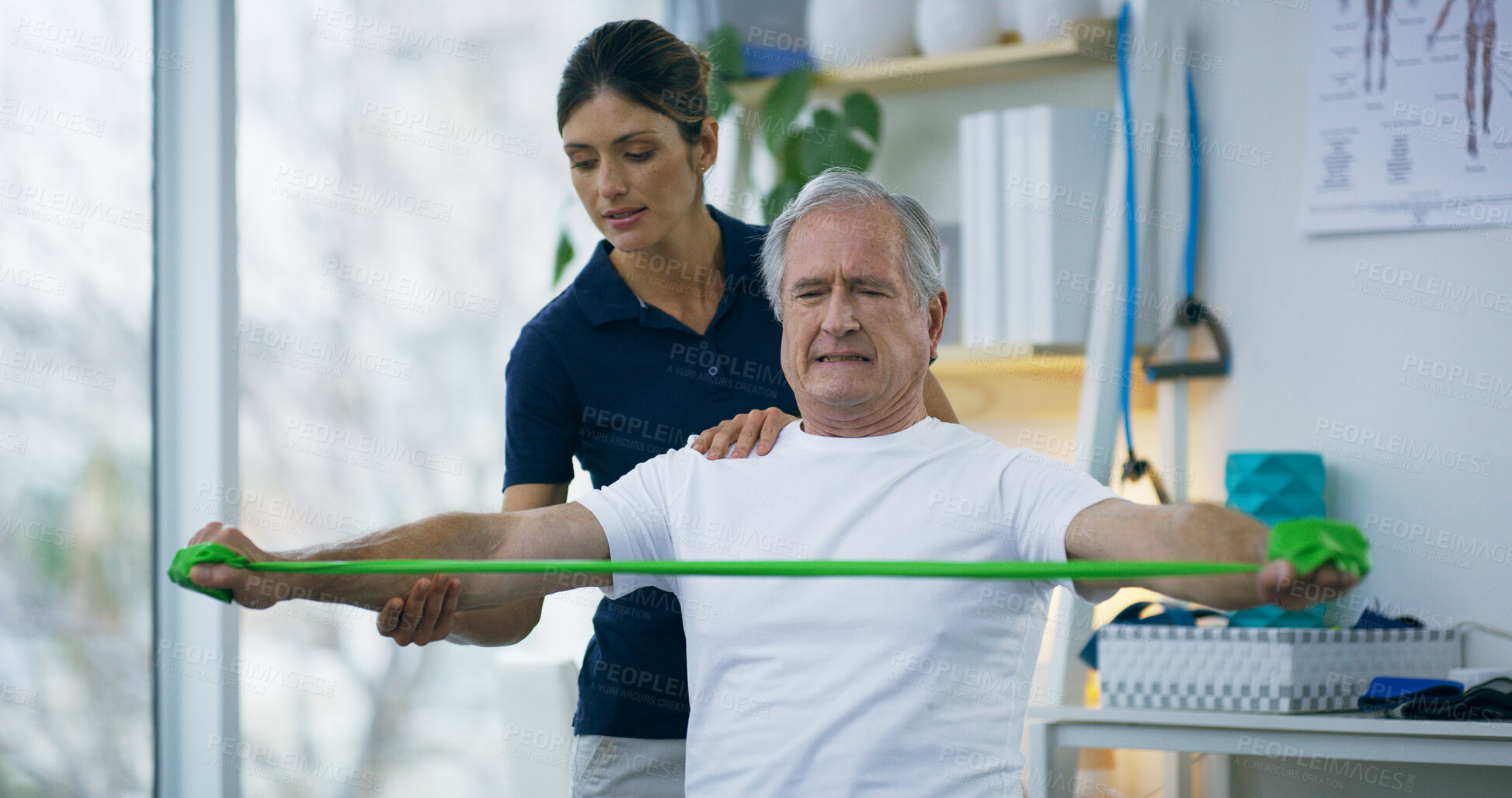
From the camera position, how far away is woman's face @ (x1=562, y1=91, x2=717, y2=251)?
1.41 meters

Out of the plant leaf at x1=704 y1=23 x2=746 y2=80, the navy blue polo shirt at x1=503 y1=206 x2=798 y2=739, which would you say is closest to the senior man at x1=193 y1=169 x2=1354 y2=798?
the navy blue polo shirt at x1=503 y1=206 x2=798 y2=739

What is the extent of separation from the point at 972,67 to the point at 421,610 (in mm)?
1540

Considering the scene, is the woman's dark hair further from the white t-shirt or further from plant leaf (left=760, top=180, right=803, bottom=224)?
plant leaf (left=760, top=180, right=803, bottom=224)

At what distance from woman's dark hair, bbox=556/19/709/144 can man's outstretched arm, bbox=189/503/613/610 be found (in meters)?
0.51

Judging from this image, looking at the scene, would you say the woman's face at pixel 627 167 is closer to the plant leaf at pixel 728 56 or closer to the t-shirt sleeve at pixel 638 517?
the t-shirt sleeve at pixel 638 517

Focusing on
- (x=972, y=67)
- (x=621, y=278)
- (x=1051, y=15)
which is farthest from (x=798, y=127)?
(x=621, y=278)

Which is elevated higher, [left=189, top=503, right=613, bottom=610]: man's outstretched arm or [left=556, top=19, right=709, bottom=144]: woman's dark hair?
[left=556, top=19, right=709, bottom=144]: woman's dark hair

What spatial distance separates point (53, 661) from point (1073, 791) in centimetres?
179

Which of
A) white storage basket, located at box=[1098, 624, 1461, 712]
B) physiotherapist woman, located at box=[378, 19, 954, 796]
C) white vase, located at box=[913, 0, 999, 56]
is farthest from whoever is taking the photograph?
white vase, located at box=[913, 0, 999, 56]

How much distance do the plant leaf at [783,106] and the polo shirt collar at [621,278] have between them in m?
0.74

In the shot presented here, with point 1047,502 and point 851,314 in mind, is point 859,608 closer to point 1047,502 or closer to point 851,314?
point 1047,502

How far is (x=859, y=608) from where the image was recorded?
3.87ft

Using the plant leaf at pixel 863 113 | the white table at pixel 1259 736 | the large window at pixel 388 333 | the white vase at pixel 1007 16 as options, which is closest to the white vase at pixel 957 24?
the white vase at pixel 1007 16

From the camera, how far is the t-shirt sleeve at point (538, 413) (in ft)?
4.84
